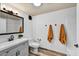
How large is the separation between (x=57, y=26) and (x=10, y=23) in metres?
0.92

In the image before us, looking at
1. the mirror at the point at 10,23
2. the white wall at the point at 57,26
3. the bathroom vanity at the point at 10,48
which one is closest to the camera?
the bathroom vanity at the point at 10,48

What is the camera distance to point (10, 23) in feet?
4.83

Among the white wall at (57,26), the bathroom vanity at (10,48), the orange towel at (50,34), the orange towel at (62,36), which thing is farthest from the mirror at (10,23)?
the orange towel at (62,36)

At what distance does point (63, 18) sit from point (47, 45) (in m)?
0.56

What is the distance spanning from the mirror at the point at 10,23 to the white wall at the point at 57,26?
463 millimetres

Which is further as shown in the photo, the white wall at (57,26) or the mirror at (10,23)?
the mirror at (10,23)

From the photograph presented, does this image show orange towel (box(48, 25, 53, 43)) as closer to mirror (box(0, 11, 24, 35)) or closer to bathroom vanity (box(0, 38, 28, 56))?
bathroom vanity (box(0, 38, 28, 56))

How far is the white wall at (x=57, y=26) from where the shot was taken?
46.7 inches

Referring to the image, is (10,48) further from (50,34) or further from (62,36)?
(62,36)

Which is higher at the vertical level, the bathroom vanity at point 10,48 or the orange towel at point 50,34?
the orange towel at point 50,34

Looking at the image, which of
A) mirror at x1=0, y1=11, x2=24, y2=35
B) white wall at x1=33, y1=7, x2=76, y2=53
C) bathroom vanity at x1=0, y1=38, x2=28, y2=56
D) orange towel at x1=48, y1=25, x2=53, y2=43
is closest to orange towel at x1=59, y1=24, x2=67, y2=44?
white wall at x1=33, y1=7, x2=76, y2=53

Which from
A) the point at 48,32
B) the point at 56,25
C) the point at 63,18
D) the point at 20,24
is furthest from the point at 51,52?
the point at 20,24

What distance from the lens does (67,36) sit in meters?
1.26

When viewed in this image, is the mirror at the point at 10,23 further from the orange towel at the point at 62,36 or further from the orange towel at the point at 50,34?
the orange towel at the point at 62,36
